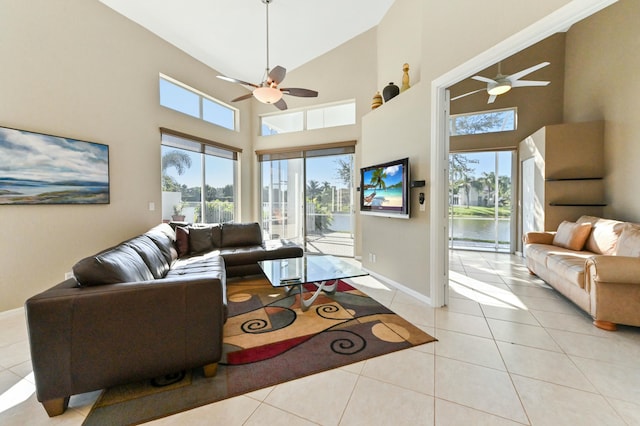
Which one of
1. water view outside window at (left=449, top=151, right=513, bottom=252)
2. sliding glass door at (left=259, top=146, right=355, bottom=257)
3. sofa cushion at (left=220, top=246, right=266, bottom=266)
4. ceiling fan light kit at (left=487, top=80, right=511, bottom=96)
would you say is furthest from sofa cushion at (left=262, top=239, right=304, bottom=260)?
water view outside window at (left=449, top=151, right=513, bottom=252)

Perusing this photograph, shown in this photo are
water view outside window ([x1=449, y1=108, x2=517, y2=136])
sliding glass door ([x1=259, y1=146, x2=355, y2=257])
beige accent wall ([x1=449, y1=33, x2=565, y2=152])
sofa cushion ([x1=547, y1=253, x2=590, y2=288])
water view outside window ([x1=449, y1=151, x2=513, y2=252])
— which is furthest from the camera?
water view outside window ([x1=449, y1=151, x2=513, y2=252])

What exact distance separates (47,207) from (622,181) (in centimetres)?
756

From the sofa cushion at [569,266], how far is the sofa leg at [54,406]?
13.7 ft

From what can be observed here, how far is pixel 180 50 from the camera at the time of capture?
4352mm

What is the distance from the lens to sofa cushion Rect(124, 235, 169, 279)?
2365 mm

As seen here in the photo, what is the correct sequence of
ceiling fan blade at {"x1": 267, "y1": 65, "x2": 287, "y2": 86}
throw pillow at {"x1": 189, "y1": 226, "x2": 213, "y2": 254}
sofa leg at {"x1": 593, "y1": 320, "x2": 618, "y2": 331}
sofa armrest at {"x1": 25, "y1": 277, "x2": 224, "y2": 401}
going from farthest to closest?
throw pillow at {"x1": 189, "y1": 226, "x2": 213, "y2": 254} < ceiling fan blade at {"x1": 267, "y1": 65, "x2": 287, "y2": 86} < sofa leg at {"x1": 593, "y1": 320, "x2": 618, "y2": 331} < sofa armrest at {"x1": 25, "y1": 277, "x2": 224, "y2": 401}

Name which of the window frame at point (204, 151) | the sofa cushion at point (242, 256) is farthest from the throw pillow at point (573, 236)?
the window frame at point (204, 151)

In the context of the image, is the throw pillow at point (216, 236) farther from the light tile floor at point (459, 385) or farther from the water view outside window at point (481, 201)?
the water view outside window at point (481, 201)

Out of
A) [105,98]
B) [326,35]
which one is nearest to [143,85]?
[105,98]

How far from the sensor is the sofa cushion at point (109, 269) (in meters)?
1.54

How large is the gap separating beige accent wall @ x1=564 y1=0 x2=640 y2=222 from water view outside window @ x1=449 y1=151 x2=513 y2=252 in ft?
5.15

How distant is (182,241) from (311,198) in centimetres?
277

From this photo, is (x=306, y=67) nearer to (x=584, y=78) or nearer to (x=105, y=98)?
(x=105, y=98)

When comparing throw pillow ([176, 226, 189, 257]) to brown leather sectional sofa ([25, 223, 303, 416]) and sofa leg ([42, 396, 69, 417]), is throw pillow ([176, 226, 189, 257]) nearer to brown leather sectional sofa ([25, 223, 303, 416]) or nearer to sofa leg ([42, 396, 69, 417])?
brown leather sectional sofa ([25, 223, 303, 416])
